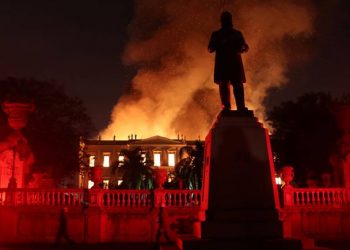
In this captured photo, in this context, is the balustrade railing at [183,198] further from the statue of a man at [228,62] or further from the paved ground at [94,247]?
the statue of a man at [228,62]

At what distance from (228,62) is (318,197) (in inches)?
421

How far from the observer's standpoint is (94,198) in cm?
2002

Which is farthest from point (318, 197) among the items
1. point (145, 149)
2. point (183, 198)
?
point (145, 149)

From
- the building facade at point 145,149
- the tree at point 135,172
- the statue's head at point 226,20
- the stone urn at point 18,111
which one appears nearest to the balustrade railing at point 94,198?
the stone urn at point 18,111

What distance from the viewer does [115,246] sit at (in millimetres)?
18000

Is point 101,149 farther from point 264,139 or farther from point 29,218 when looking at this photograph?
point 264,139

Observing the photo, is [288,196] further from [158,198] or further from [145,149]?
[145,149]

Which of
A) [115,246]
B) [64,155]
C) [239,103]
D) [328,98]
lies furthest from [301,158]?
[239,103]

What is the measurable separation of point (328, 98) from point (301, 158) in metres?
9.96

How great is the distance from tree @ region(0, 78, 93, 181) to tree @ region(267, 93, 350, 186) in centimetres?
1739

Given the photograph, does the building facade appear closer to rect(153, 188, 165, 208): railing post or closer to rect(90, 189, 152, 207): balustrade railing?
rect(90, 189, 152, 207): balustrade railing

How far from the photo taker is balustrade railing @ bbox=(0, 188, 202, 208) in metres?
19.9

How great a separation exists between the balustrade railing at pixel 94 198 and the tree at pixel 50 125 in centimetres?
1423

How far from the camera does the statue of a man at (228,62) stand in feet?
40.2
